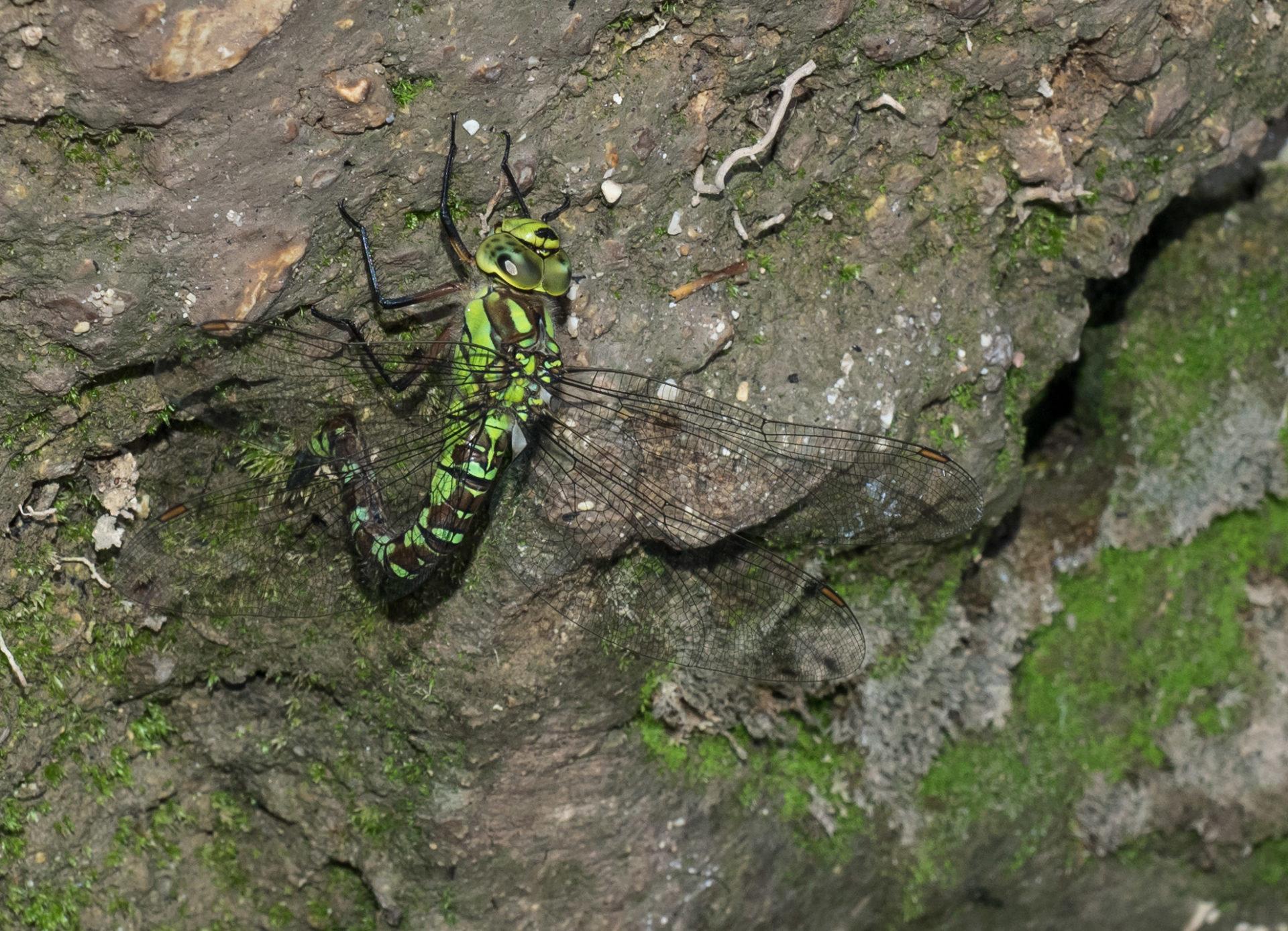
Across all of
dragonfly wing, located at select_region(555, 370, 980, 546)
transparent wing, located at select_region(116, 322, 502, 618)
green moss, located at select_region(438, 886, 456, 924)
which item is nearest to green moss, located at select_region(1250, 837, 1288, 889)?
dragonfly wing, located at select_region(555, 370, 980, 546)

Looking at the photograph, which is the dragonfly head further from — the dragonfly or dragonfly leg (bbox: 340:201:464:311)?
dragonfly leg (bbox: 340:201:464:311)

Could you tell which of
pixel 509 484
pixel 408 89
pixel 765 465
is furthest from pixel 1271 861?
pixel 408 89

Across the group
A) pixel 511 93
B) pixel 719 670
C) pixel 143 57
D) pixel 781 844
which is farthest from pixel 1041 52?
pixel 781 844

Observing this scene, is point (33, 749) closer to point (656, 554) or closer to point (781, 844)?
point (656, 554)

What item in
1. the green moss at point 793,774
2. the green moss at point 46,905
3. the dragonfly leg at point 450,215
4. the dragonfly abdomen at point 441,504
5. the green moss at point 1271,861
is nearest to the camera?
A: the dragonfly leg at point 450,215

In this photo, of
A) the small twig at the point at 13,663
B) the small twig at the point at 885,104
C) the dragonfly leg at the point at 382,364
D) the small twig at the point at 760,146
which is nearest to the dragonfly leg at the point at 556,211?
the small twig at the point at 760,146

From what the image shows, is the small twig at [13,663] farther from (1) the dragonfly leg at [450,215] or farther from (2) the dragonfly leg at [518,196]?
A: (2) the dragonfly leg at [518,196]

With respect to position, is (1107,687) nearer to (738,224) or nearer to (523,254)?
(738,224)

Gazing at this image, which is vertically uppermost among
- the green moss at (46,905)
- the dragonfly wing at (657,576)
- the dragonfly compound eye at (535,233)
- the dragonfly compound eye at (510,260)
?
the dragonfly compound eye at (535,233)
